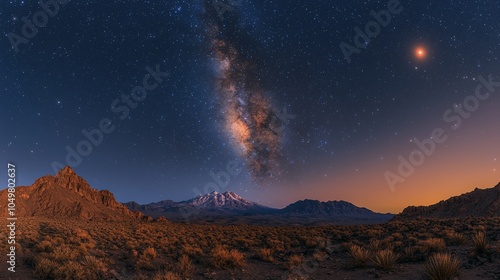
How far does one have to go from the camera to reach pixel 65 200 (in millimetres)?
70312

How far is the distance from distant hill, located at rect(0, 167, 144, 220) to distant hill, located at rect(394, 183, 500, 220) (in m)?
79.5

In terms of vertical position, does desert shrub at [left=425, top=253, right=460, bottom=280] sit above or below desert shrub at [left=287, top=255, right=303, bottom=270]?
above

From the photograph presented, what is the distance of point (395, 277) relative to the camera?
8562mm

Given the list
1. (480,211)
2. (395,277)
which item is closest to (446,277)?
(395,277)

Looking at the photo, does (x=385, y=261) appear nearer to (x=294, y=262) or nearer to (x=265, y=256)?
(x=294, y=262)

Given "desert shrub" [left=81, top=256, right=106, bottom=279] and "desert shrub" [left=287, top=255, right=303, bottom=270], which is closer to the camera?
"desert shrub" [left=81, top=256, right=106, bottom=279]

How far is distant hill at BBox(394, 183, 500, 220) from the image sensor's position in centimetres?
5116

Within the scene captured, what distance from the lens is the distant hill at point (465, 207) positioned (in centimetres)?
5116

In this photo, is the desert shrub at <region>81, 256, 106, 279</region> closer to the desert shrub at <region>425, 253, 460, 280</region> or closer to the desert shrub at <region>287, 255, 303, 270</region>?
the desert shrub at <region>287, 255, 303, 270</region>

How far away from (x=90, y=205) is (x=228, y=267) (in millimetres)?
78794

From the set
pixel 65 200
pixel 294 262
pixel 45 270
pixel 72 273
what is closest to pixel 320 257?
pixel 294 262

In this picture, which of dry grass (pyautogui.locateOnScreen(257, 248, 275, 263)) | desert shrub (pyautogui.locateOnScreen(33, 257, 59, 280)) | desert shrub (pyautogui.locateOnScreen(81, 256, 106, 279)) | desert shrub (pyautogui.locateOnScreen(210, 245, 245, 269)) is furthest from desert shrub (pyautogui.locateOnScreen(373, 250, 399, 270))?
desert shrub (pyautogui.locateOnScreen(33, 257, 59, 280))

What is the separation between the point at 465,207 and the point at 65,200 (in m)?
96.5

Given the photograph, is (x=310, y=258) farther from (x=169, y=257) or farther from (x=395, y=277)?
(x=169, y=257)
